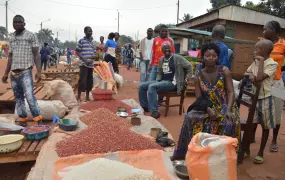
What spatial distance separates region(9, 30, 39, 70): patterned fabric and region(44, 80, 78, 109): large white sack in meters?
1.21

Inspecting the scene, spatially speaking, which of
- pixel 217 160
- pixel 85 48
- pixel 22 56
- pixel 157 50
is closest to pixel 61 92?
pixel 85 48

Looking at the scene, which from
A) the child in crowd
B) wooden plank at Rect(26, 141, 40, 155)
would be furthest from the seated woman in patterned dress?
wooden plank at Rect(26, 141, 40, 155)

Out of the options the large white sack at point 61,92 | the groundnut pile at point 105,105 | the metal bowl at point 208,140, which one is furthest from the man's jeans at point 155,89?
the metal bowl at point 208,140

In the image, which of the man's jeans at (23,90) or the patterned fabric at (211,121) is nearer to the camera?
the patterned fabric at (211,121)

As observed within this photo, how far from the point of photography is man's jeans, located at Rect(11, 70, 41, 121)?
11.7 ft

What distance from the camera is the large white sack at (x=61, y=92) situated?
15.6 feet

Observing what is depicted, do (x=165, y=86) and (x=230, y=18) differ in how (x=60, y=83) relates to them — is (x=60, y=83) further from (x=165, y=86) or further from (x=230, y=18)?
(x=230, y=18)

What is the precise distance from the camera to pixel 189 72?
4.70 meters

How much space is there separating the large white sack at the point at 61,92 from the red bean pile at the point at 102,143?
1979 millimetres

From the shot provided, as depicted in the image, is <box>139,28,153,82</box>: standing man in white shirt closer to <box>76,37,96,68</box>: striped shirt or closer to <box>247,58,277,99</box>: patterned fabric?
<box>76,37,96,68</box>: striped shirt

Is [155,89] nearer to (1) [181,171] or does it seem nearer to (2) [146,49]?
(2) [146,49]

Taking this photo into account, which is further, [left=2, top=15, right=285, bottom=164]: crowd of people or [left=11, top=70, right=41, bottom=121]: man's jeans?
[left=11, top=70, right=41, bottom=121]: man's jeans

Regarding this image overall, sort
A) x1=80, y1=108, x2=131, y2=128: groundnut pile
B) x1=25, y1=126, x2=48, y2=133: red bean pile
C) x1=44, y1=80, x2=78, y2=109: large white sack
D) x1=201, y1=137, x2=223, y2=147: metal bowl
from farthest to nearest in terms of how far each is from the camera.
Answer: x1=44, y1=80, x2=78, y2=109: large white sack, x1=80, y1=108, x2=131, y2=128: groundnut pile, x1=25, y1=126, x2=48, y2=133: red bean pile, x1=201, y1=137, x2=223, y2=147: metal bowl

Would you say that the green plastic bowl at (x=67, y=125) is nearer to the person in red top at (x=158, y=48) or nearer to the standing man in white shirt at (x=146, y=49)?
the person in red top at (x=158, y=48)
